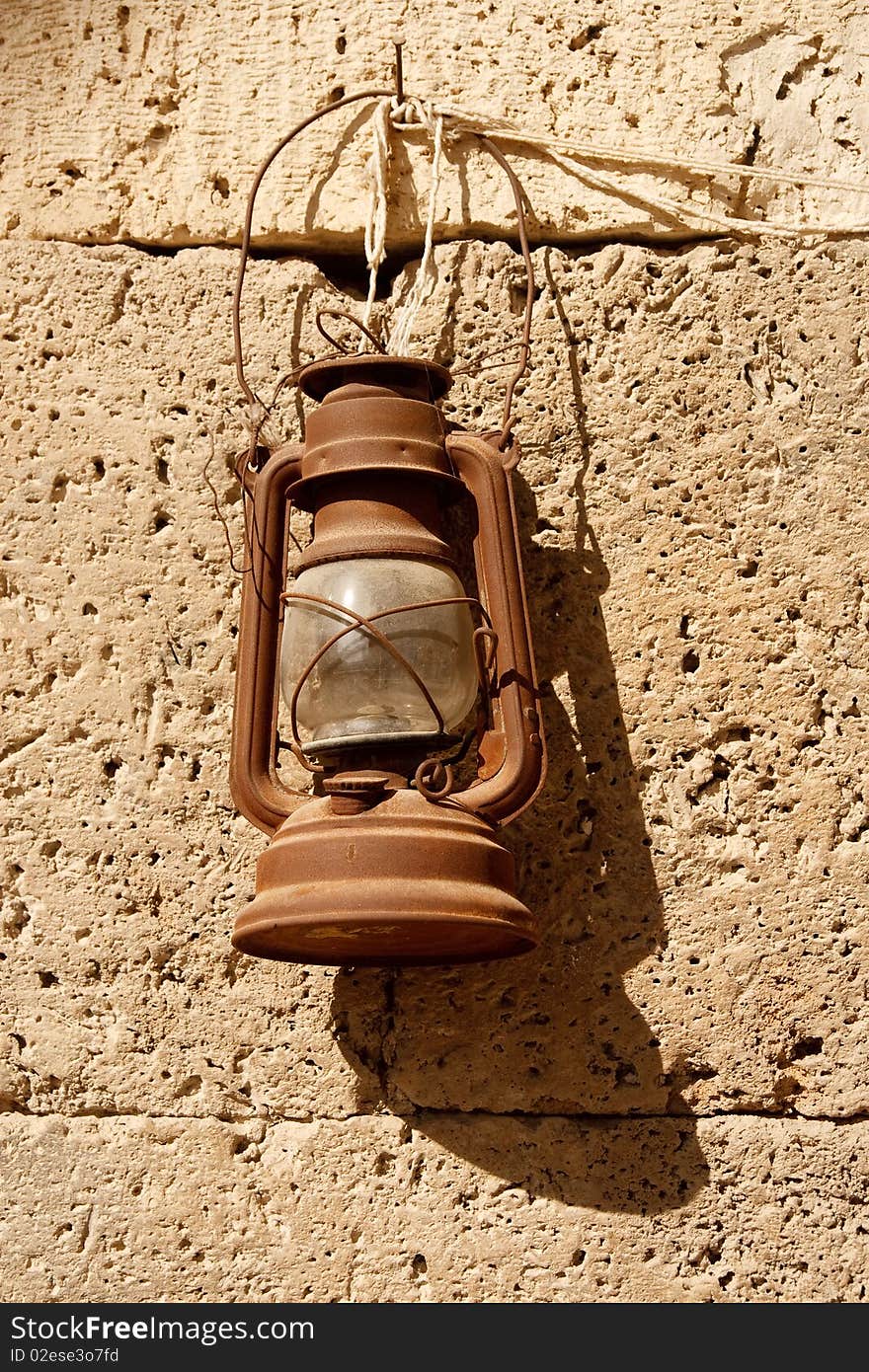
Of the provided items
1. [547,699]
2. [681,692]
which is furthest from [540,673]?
[681,692]

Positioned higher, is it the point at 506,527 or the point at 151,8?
the point at 151,8

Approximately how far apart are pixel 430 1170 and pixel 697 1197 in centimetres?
33

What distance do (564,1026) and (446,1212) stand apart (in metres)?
0.27

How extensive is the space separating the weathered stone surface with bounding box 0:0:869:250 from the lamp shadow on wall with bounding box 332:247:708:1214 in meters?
0.73

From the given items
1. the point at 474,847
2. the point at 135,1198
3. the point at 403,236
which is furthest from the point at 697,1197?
the point at 403,236

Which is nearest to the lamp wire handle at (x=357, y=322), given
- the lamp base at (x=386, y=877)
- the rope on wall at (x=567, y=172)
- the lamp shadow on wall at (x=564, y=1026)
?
the rope on wall at (x=567, y=172)

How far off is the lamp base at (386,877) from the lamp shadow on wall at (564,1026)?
22 centimetres

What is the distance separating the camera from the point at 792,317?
1.93m

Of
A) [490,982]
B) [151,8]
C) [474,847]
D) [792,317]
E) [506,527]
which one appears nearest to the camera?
[474,847]

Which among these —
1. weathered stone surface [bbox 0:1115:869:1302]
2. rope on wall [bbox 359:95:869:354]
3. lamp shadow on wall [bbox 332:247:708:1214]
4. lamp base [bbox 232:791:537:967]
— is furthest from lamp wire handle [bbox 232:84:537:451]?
weathered stone surface [bbox 0:1115:869:1302]

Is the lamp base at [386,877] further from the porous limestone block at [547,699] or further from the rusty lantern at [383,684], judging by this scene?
the porous limestone block at [547,699]

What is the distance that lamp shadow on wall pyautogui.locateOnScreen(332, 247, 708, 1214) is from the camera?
1.75 metres

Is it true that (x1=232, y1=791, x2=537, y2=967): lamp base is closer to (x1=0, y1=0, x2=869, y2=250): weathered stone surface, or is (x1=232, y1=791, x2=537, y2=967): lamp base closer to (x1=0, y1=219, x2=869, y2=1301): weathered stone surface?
(x1=0, y1=219, x2=869, y2=1301): weathered stone surface

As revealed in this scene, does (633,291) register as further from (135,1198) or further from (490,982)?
(135,1198)
